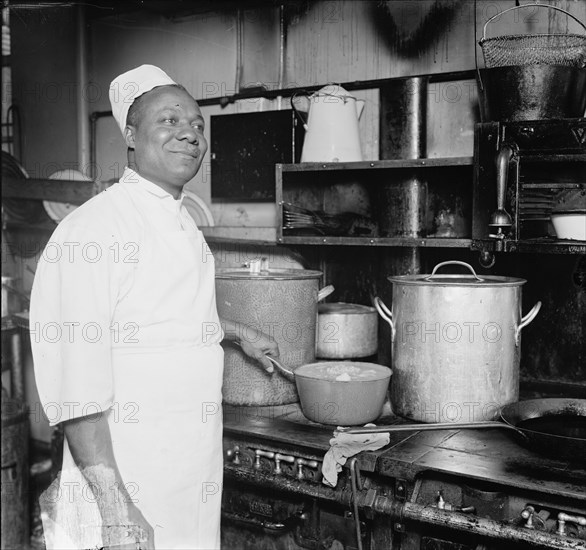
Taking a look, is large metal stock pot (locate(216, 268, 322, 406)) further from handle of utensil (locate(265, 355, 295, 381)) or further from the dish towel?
the dish towel

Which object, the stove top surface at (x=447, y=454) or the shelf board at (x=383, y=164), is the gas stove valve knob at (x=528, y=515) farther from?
the shelf board at (x=383, y=164)

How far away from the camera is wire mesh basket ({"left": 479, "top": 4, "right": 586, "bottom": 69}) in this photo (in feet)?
8.47

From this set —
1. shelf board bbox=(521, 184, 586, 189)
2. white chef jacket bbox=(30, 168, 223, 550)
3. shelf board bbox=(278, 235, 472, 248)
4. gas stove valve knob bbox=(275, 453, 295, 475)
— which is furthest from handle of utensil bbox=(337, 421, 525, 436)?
shelf board bbox=(521, 184, 586, 189)

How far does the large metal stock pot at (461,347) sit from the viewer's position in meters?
2.65

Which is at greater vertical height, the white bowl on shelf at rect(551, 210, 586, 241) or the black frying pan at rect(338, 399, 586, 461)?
the white bowl on shelf at rect(551, 210, 586, 241)

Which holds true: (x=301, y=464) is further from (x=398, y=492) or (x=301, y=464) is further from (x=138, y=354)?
(x=138, y=354)

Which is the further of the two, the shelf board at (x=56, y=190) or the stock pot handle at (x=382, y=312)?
the shelf board at (x=56, y=190)

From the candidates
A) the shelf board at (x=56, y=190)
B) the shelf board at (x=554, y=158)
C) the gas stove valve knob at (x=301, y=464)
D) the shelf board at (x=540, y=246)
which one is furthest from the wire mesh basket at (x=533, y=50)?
the shelf board at (x=56, y=190)

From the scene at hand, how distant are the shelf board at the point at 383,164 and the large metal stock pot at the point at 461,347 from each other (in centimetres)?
49

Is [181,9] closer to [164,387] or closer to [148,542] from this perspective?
[164,387]

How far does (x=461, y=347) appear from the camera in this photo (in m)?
2.67

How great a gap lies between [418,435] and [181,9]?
9.85ft

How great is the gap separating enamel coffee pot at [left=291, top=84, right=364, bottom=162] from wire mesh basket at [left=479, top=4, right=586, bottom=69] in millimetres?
802

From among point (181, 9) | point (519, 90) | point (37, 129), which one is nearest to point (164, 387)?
point (519, 90)
